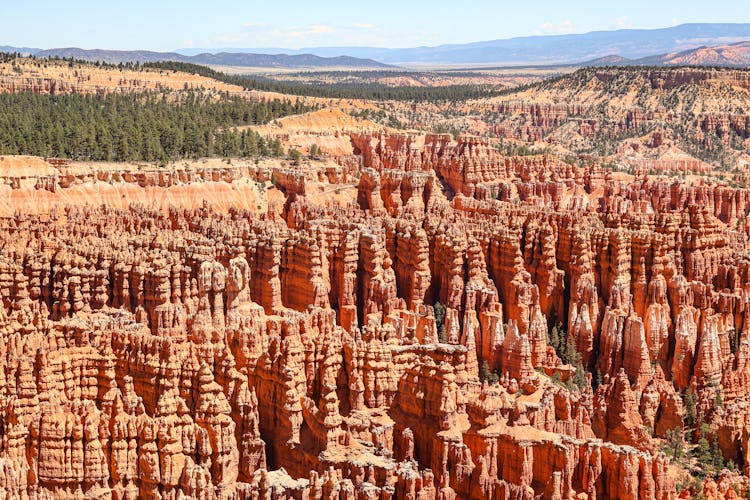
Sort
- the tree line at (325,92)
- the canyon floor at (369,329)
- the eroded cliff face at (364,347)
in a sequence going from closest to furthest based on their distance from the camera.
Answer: the eroded cliff face at (364,347) → the canyon floor at (369,329) → the tree line at (325,92)

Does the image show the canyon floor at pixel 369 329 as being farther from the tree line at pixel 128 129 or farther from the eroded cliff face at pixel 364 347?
the tree line at pixel 128 129

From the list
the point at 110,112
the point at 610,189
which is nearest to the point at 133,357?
the point at 610,189

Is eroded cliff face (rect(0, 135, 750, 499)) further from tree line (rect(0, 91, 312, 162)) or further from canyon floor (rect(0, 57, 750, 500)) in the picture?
tree line (rect(0, 91, 312, 162))

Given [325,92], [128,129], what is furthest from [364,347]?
[325,92]

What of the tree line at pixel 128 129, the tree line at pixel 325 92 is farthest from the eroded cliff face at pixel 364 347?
the tree line at pixel 325 92

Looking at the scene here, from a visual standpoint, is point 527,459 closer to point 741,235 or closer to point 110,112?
point 741,235
